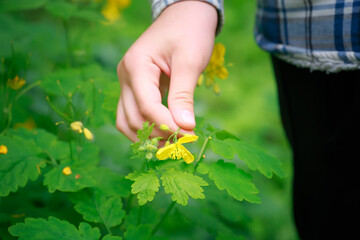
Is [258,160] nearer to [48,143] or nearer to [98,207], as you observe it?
[98,207]

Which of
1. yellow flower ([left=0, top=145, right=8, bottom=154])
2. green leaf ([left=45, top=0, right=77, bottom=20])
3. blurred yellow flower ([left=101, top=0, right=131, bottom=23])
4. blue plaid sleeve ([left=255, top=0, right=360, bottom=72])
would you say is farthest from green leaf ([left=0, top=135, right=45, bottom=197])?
blurred yellow flower ([left=101, top=0, right=131, bottom=23])

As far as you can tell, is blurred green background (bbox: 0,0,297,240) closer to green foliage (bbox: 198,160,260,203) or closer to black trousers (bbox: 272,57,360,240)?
black trousers (bbox: 272,57,360,240)

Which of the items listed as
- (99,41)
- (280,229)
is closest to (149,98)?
(280,229)

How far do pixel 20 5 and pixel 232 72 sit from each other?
260cm

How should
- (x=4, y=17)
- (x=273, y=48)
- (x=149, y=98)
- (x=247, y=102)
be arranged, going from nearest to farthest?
(x=149, y=98)
(x=273, y=48)
(x=4, y=17)
(x=247, y=102)

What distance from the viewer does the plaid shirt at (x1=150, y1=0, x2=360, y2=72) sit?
96 cm

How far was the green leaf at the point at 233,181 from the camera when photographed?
0.86m

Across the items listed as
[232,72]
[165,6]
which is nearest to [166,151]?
[165,6]

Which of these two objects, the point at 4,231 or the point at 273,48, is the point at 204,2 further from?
the point at 4,231

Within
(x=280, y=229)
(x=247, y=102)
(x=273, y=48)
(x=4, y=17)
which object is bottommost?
(x=280, y=229)

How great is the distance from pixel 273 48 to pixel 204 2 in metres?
0.32

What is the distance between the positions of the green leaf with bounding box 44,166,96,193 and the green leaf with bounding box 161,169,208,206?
26cm

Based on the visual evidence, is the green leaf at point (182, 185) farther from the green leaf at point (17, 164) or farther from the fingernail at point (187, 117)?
the green leaf at point (17, 164)

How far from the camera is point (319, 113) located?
119 cm
